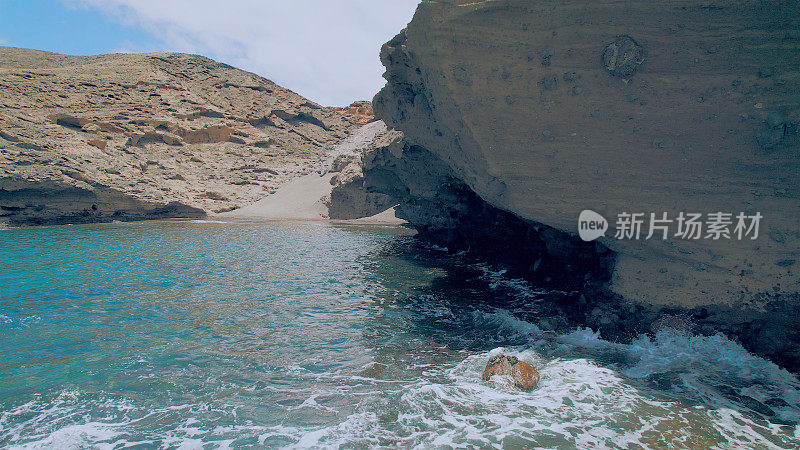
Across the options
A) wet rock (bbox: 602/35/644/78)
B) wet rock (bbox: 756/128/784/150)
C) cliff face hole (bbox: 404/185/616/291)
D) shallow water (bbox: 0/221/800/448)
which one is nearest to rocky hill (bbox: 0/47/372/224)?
shallow water (bbox: 0/221/800/448)

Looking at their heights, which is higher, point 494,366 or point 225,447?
point 494,366

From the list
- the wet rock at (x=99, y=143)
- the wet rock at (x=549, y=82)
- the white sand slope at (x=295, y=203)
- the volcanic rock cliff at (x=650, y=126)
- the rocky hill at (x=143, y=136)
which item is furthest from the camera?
the white sand slope at (x=295, y=203)

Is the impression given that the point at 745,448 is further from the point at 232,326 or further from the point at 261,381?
the point at 232,326

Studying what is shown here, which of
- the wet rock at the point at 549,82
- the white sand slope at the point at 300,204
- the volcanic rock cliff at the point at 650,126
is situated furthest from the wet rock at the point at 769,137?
the white sand slope at the point at 300,204

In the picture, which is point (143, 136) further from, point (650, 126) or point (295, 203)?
point (650, 126)

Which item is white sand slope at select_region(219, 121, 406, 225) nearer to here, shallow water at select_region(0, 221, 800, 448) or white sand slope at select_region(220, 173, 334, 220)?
white sand slope at select_region(220, 173, 334, 220)

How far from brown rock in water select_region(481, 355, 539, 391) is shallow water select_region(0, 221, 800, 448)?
0.39 ft

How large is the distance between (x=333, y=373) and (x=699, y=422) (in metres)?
3.70

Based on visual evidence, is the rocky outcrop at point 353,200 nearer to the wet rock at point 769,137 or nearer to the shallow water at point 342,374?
the shallow water at point 342,374

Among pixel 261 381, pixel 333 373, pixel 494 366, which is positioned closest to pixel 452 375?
pixel 494 366

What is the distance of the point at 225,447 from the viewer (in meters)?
3.59

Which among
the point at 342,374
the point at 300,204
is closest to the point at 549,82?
the point at 342,374

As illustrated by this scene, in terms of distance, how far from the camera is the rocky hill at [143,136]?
21719 mm

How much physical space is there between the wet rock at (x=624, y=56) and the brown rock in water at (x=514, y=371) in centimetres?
364
